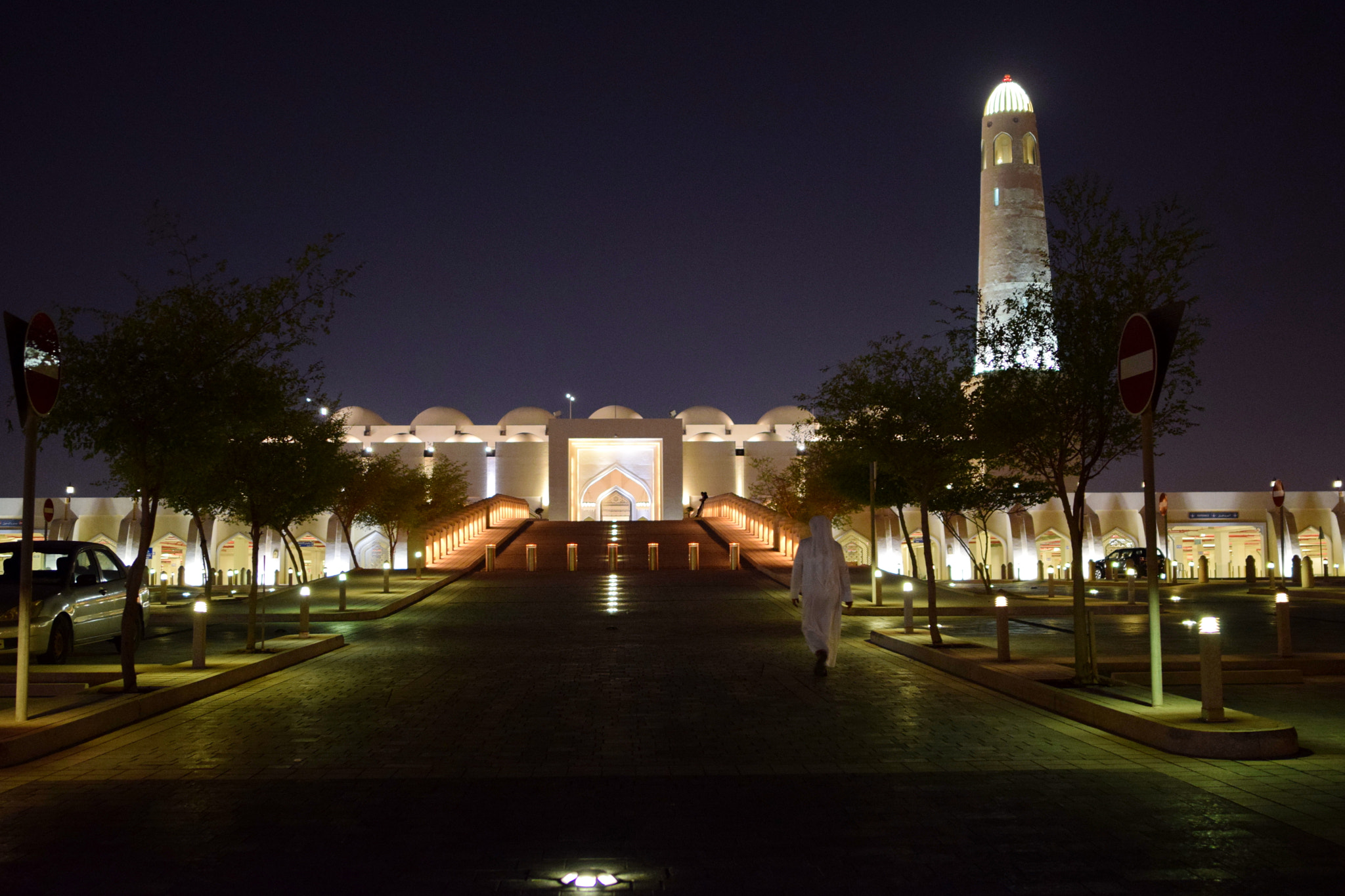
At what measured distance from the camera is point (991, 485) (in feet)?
37.8

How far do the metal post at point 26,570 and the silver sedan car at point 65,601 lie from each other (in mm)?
3156

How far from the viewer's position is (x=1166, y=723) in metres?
7.34

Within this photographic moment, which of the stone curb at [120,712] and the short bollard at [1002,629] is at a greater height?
the short bollard at [1002,629]

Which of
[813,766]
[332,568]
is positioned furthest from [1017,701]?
[332,568]

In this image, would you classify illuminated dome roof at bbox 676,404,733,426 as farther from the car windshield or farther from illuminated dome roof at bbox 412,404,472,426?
the car windshield

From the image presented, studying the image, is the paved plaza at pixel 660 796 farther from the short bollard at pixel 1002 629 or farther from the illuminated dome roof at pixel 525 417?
the illuminated dome roof at pixel 525 417

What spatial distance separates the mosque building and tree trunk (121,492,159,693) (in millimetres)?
22804

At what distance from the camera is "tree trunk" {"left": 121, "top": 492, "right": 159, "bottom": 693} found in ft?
30.5

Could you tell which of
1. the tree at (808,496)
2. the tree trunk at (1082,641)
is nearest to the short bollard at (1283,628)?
the tree trunk at (1082,641)

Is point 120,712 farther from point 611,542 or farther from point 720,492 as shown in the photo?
point 720,492

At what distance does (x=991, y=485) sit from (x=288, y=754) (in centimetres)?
725

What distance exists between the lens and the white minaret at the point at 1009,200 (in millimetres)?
54969

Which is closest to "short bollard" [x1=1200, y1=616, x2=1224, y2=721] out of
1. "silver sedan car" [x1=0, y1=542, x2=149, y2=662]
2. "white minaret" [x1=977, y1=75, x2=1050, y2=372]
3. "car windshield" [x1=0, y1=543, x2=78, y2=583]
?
"silver sedan car" [x1=0, y1=542, x2=149, y2=662]

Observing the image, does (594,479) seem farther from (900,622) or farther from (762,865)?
(762,865)
